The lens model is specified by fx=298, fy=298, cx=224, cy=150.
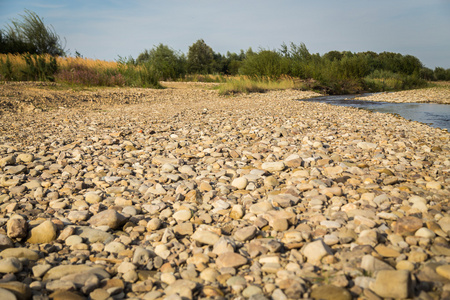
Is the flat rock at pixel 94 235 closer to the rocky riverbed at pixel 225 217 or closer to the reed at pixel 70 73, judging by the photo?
the rocky riverbed at pixel 225 217

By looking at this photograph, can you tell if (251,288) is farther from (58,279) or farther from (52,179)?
Answer: (52,179)

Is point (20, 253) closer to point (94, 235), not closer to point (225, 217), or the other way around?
point (94, 235)

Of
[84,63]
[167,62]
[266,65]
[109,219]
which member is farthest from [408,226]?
[167,62]

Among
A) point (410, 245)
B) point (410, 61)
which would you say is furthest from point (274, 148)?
point (410, 61)

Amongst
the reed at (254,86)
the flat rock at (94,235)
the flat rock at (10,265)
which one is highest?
the reed at (254,86)

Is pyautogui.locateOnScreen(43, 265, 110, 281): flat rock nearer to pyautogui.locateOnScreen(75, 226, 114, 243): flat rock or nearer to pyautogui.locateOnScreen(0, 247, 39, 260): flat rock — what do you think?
pyautogui.locateOnScreen(0, 247, 39, 260): flat rock

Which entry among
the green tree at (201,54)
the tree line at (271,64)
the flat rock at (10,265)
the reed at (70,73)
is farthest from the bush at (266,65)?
the flat rock at (10,265)

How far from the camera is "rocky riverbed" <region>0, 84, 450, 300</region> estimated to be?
1424mm

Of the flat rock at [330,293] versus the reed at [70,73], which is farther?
the reed at [70,73]

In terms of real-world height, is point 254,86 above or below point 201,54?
below

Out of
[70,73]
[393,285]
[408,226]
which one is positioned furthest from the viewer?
[70,73]

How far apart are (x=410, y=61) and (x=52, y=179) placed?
33.1 meters

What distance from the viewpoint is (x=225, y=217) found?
219 centimetres

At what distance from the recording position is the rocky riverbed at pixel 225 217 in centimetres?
142
